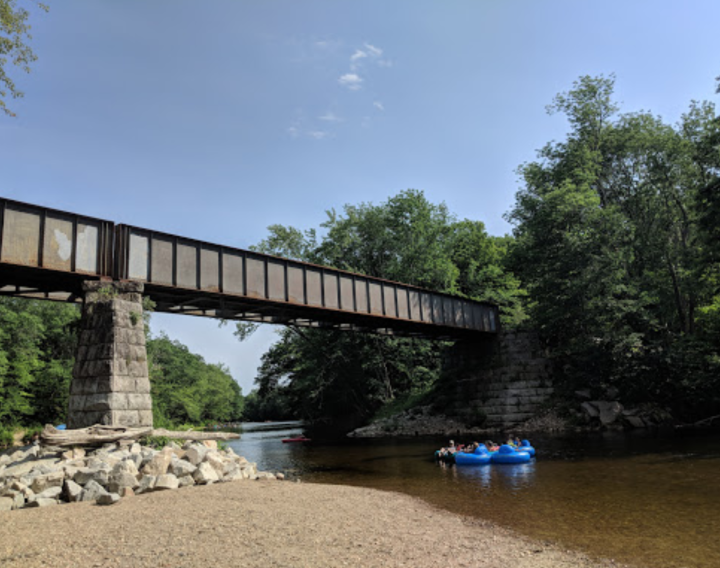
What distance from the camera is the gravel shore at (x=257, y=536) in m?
7.26

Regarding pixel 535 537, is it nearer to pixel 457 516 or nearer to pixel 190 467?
pixel 457 516

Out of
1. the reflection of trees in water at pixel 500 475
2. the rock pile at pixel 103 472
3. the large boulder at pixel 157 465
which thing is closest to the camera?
the rock pile at pixel 103 472

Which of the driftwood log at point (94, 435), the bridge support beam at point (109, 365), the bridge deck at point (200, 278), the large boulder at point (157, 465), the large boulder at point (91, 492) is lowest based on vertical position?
the large boulder at point (91, 492)

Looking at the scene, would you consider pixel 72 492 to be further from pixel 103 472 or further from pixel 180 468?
pixel 180 468

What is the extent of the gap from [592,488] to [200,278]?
59.9 feet

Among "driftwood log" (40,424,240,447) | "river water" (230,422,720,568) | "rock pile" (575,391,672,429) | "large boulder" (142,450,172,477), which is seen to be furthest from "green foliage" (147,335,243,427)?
"rock pile" (575,391,672,429)

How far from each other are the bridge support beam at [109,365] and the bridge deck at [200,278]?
171 centimetres

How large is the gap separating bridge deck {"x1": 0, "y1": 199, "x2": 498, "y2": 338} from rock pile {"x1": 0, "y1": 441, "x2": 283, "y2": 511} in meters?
6.93

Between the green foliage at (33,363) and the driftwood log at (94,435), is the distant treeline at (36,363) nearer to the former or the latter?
the green foliage at (33,363)

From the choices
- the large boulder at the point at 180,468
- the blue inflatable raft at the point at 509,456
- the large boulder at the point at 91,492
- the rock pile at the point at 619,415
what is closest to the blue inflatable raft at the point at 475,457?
the blue inflatable raft at the point at 509,456

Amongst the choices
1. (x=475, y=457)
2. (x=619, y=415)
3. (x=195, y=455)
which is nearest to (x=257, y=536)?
(x=195, y=455)

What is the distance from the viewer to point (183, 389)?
6569 centimetres

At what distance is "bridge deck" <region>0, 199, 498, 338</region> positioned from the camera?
19.3 metres

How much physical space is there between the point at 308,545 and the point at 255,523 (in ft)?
5.99
